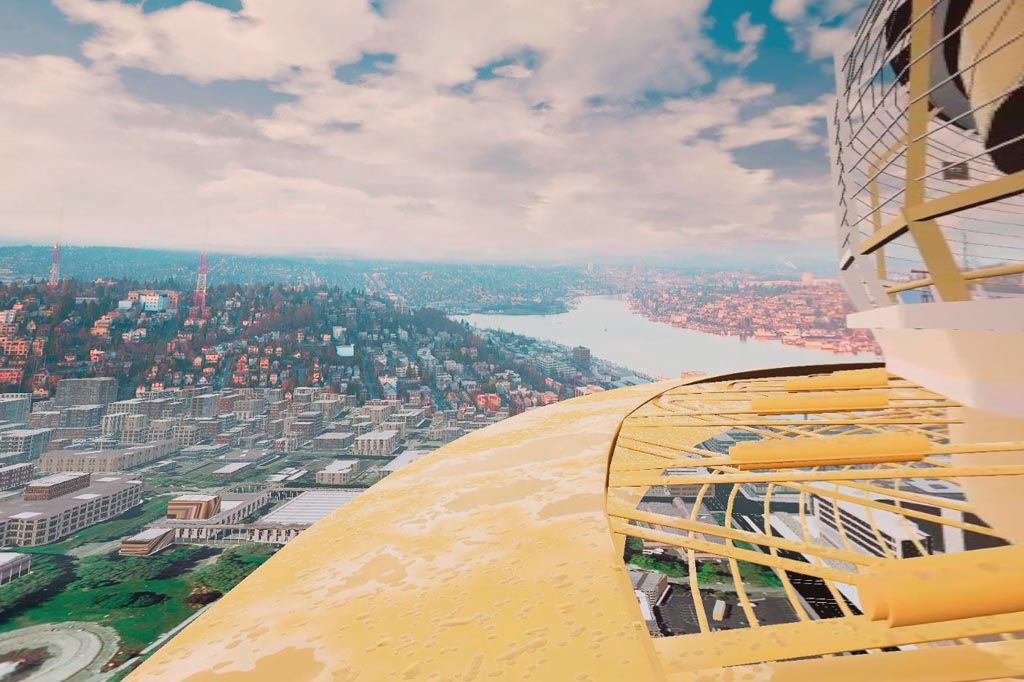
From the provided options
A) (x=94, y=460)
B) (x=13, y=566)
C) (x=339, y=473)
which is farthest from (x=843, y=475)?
(x=94, y=460)

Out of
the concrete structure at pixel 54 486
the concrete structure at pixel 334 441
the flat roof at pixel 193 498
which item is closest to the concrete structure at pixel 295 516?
the flat roof at pixel 193 498

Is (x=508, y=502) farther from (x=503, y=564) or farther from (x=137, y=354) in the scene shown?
(x=137, y=354)

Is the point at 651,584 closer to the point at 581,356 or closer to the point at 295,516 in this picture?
the point at 295,516

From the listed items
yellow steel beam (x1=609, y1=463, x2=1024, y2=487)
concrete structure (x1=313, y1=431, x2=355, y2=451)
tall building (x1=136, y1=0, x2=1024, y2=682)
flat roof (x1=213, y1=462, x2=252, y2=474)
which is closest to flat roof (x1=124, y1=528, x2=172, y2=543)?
flat roof (x1=213, y1=462, x2=252, y2=474)

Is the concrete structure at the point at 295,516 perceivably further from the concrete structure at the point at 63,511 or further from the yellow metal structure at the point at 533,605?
the yellow metal structure at the point at 533,605

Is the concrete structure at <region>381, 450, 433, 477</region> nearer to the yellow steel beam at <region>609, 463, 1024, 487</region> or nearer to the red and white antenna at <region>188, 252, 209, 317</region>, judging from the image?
the yellow steel beam at <region>609, 463, 1024, 487</region>

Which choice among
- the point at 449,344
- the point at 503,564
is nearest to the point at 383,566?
the point at 503,564
